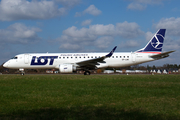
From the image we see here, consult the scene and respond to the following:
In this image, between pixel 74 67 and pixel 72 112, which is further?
pixel 74 67

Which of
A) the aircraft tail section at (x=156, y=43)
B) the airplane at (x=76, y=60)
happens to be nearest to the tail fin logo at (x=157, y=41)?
the aircraft tail section at (x=156, y=43)

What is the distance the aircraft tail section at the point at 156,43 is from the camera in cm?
2741

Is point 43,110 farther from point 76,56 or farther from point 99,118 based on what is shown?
point 76,56

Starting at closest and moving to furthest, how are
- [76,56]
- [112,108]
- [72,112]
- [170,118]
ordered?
[170,118]
[72,112]
[112,108]
[76,56]

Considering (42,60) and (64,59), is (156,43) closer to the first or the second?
(64,59)

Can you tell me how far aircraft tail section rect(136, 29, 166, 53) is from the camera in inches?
1079

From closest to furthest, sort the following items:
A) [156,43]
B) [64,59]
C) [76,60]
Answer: [76,60], [64,59], [156,43]

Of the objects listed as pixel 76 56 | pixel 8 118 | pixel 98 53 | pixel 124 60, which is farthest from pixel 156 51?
pixel 8 118

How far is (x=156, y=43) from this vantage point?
27469mm

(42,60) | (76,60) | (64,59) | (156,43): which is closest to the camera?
(42,60)

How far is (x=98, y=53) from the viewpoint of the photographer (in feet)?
87.5

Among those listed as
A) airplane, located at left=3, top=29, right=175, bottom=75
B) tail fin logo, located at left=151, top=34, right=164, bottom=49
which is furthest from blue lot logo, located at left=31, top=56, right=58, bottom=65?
tail fin logo, located at left=151, top=34, right=164, bottom=49

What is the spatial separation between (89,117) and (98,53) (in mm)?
22286

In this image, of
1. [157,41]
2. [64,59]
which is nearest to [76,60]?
[64,59]
